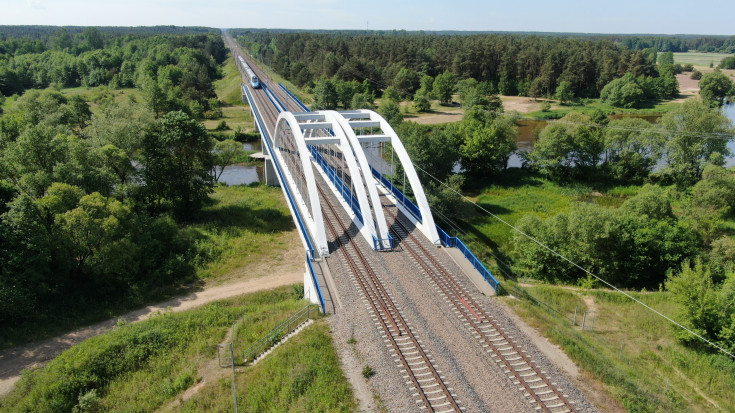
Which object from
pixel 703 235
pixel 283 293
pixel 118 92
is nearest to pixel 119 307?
pixel 283 293

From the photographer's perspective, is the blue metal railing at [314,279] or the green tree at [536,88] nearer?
the blue metal railing at [314,279]

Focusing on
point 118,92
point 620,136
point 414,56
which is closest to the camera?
point 620,136

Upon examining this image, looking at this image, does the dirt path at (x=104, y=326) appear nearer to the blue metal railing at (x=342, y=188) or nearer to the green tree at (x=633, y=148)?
the blue metal railing at (x=342, y=188)

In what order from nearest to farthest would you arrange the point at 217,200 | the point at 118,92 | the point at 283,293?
the point at 283,293, the point at 217,200, the point at 118,92

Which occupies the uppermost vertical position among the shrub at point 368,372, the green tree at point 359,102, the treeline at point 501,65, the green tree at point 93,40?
the green tree at point 93,40

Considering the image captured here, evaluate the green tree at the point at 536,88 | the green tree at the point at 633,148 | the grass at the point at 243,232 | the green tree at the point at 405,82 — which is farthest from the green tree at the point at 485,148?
the green tree at the point at 536,88

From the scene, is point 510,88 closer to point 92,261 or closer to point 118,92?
point 118,92

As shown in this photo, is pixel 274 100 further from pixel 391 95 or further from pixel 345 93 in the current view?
pixel 391 95
